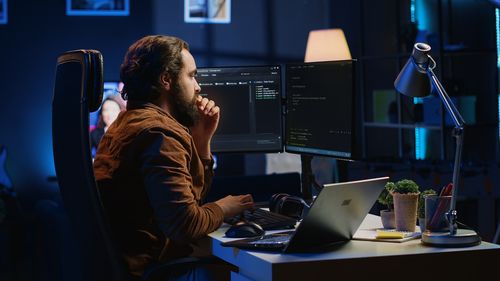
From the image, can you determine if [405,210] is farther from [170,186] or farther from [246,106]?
[246,106]

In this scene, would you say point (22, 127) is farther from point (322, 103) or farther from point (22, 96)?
point (322, 103)

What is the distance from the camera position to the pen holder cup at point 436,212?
2.21 meters

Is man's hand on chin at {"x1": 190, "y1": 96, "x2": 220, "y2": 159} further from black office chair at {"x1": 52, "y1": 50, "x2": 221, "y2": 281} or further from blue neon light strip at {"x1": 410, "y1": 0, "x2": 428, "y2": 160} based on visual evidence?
blue neon light strip at {"x1": 410, "y1": 0, "x2": 428, "y2": 160}

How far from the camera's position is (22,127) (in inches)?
239

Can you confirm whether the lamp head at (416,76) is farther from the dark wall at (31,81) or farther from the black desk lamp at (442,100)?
the dark wall at (31,81)

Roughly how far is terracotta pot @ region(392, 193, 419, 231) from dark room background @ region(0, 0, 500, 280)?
299 cm

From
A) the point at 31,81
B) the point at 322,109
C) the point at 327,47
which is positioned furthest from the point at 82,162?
the point at 31,81

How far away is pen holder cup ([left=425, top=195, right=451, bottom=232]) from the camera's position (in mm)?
2205

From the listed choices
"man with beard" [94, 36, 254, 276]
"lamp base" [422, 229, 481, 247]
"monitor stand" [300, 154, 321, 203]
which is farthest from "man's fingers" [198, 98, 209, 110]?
Result: "lamp base" [422, 229, 481, 247]

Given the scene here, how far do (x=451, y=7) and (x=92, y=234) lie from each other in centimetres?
526

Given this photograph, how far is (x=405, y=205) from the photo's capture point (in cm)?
239

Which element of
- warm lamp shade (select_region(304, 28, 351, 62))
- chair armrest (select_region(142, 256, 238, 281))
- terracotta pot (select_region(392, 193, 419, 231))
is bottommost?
chair armrest (select_region(142, 256, 238, 281))

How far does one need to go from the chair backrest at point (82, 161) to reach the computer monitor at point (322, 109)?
1022 mm

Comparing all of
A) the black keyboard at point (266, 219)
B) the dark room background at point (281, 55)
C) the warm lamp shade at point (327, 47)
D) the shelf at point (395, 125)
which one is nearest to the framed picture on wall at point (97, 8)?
the dark room background at point (281, 55)
